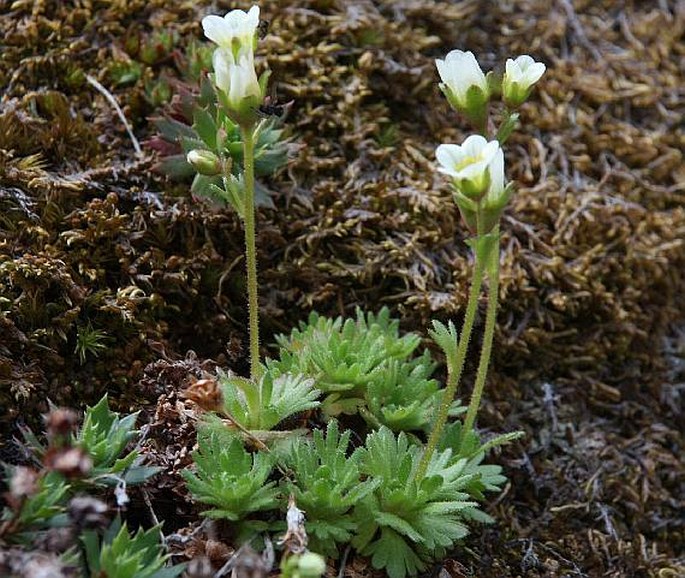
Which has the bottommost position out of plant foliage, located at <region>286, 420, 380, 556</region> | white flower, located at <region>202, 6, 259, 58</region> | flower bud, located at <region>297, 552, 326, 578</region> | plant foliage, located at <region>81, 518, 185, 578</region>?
plant foliage, located at <region>286, 420, 380, 556</region>

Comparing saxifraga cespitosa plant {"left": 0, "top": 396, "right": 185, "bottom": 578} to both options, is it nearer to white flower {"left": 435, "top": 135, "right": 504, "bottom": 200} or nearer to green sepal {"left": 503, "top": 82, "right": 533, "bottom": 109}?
white flower {"left": 435, "top": 135, "right": 504, "bottom": 200}

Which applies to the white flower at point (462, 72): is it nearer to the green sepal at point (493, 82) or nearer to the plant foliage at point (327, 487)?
the green sepal at point (493, 82)

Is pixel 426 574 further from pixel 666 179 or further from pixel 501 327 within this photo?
pixel 666 179

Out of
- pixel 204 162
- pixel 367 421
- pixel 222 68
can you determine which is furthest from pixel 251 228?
pixel 367 421

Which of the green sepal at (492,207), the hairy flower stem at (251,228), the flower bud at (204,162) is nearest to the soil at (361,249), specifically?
the hairy flower stem at (251,228)

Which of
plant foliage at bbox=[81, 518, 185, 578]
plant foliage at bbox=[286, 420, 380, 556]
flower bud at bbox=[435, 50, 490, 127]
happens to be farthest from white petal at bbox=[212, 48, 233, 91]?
plant foliage at bbox=[81, 518, 185, 578]

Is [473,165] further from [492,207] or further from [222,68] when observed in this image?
[222,68]
